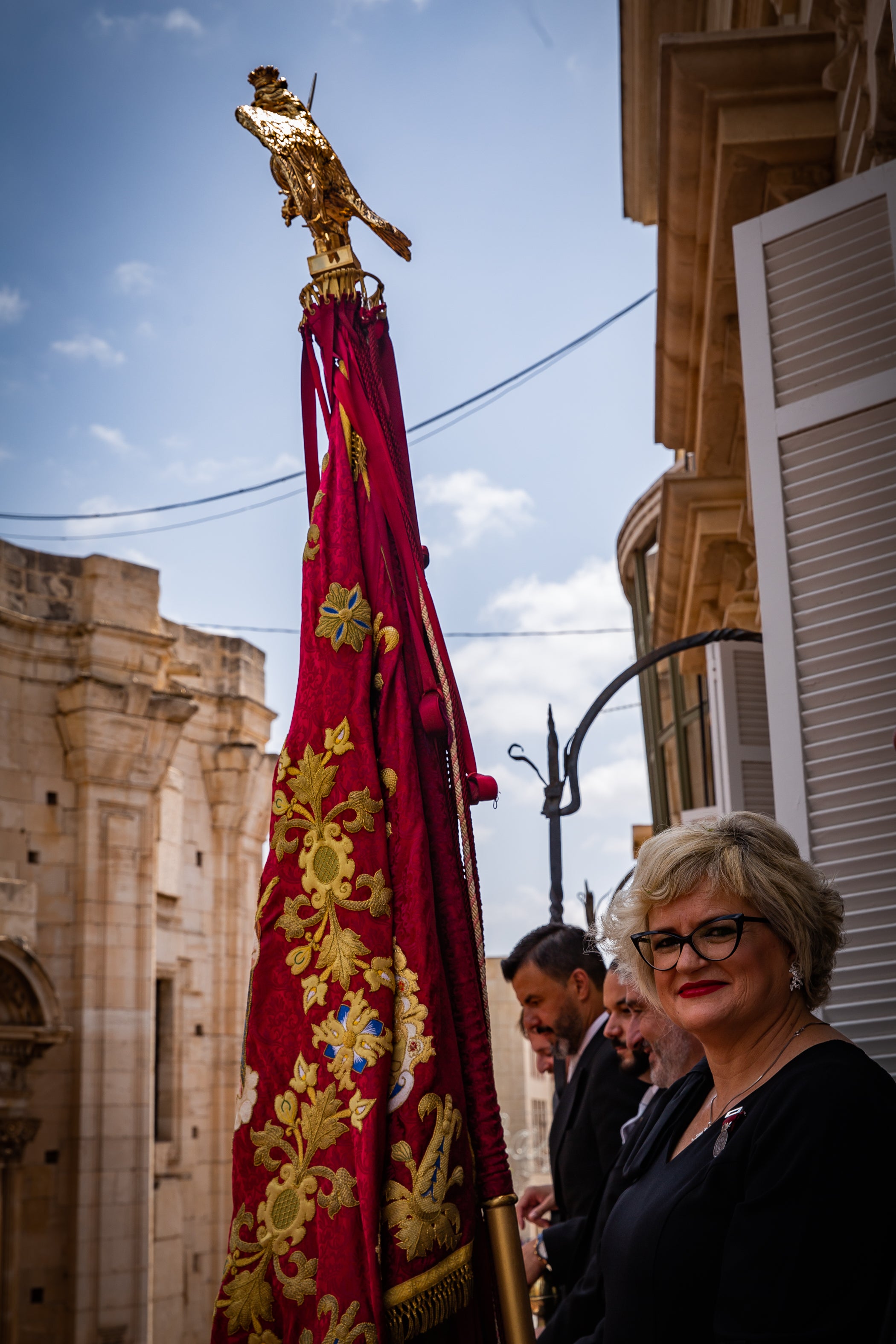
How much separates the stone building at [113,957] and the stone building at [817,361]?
412 inches

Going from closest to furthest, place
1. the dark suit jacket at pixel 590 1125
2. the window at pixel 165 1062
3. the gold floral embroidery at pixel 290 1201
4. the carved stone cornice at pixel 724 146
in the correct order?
the gold floral embroidery at pixel 290 1201
the dark suit jacket at pixel 590 1125
the carved stone cornice at pixel 724 146
the window at pixel 165 1062

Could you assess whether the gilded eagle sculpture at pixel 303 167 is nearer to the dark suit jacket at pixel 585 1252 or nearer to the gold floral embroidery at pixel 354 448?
the gold floral embroidery at pixel 354 448

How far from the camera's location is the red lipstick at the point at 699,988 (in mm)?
2062

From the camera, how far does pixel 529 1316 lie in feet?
7.13

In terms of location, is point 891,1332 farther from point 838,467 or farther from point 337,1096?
point 838,467

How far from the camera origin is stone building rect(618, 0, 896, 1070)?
10.7ft

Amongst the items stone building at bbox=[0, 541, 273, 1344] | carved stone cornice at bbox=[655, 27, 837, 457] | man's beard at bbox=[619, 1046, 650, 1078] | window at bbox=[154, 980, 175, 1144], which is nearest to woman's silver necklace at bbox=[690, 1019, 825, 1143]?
man's beard at bbox=[619, 1046, 650, 1078]

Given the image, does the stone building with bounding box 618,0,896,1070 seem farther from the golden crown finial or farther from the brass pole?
the golden crown finial

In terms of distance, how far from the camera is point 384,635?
257 centimetres

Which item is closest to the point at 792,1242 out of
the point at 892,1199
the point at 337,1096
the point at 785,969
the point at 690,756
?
the point at 892,1199

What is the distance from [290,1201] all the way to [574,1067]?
204cm

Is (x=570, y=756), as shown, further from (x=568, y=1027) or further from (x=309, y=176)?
(x=309, y=176)

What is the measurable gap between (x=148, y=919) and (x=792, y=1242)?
47.4 feet

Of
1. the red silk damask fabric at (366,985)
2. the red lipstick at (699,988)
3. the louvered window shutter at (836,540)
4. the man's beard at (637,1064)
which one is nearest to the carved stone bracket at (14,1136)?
the man's beard at (637,1064)
